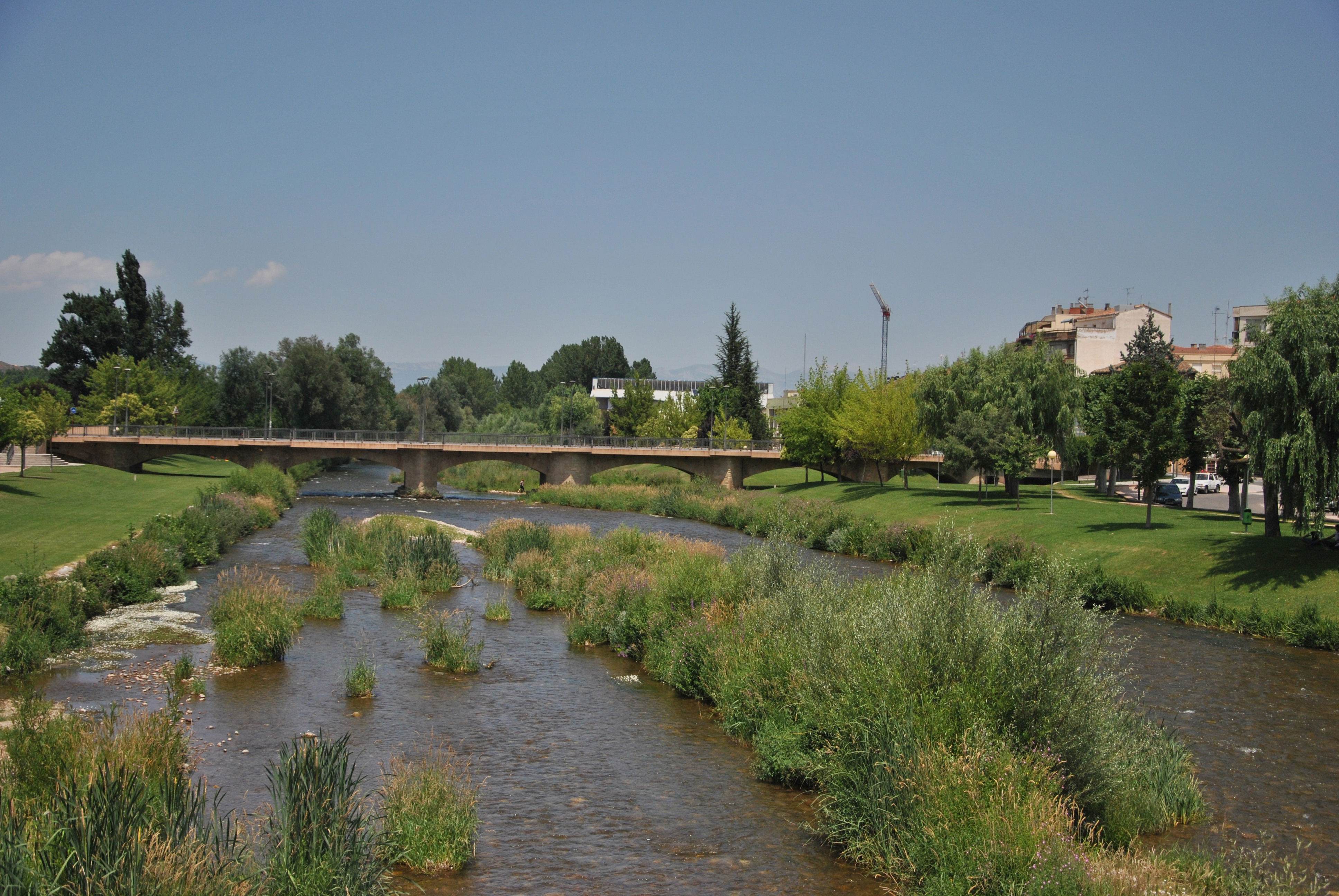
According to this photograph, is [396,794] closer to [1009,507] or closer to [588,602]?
[588,602]

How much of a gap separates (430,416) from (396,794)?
466 feet

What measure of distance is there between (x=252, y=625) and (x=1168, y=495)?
53121 millimetres

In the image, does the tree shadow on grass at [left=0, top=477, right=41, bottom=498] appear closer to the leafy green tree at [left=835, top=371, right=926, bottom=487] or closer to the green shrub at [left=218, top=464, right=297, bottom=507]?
the green shrub at [left=218, top=464, right=297, bottom=507]

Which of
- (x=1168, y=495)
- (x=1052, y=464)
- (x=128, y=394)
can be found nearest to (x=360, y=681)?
(x=1052, y=464)

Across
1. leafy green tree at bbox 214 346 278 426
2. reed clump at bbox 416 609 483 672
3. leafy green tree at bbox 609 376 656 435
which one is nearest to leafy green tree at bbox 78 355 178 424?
leafy green tree at bbox 214 346 278 426

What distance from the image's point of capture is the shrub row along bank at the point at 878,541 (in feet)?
92.1

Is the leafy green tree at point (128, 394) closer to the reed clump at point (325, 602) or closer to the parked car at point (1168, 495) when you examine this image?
the reed clump at point (325, 602)

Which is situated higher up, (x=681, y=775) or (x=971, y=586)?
(x=971, y=586)

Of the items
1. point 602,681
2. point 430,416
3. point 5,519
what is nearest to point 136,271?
point 430,416

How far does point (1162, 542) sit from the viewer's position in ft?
123

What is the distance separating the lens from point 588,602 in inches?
1117

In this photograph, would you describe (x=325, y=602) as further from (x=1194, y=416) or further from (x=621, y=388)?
(x=621, y=388)

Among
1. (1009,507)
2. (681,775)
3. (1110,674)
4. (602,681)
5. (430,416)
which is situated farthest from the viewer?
(430,416)

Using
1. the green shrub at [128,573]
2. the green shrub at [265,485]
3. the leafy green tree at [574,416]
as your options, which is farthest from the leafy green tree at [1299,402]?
the leafy green tree at [574,416]
